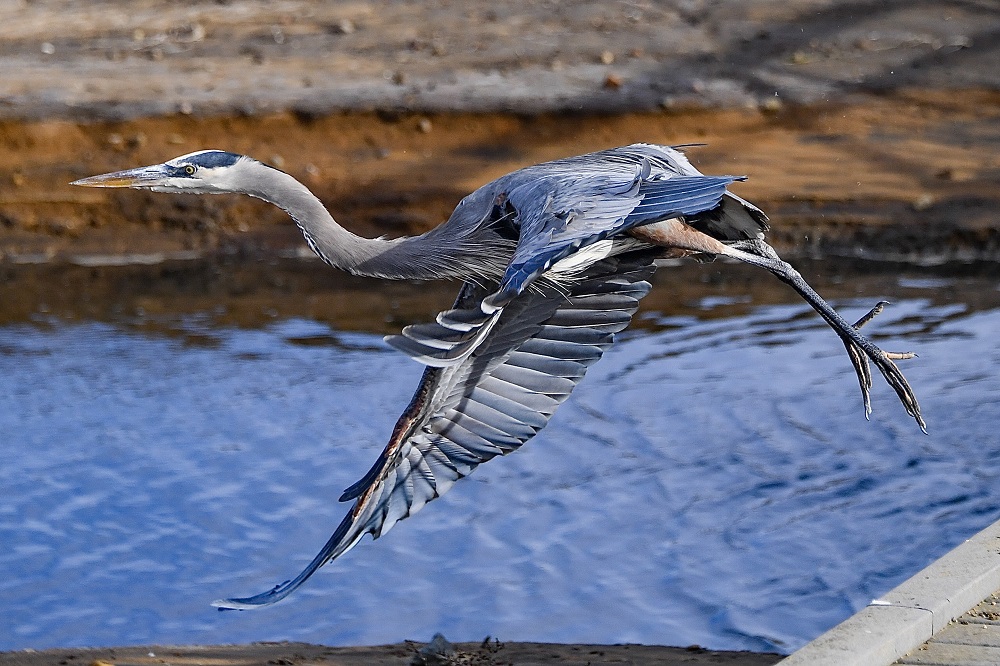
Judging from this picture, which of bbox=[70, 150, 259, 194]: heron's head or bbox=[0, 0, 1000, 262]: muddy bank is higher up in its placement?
bbox=[0, 0, 1000, 262]: muddy bank

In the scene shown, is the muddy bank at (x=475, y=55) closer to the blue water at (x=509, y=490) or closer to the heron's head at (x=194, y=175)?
the blue water at (x=509, y=490)

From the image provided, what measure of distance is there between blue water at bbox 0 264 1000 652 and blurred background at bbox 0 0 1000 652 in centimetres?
2

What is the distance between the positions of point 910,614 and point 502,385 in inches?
59.8

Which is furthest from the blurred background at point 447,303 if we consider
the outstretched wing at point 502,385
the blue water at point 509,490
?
the outstretched wing at point 502,385

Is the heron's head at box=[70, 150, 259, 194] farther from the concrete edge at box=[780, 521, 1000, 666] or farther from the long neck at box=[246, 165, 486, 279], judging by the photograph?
the concrete edge at box=[780, 521, 1000, 666]

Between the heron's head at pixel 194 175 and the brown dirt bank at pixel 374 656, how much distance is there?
1.61 metres

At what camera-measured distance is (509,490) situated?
6.62 meters

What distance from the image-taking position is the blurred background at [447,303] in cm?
564

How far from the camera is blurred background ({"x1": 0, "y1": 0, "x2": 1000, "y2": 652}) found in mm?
5637

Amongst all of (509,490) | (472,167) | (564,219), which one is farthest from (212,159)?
(472,167)

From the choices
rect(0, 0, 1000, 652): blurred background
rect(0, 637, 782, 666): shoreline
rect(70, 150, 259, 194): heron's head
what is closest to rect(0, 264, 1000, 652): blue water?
rect(0, 0, 1000, 652): blurred background

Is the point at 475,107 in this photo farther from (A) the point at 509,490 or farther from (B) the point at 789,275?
(B) the point at 789,275

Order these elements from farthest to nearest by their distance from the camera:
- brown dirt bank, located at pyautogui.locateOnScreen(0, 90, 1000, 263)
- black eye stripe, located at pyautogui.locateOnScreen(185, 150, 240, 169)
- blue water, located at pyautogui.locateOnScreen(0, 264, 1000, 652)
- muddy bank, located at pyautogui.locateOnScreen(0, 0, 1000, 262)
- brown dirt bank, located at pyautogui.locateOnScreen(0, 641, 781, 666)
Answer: muddy bank, located at pyautogui.locateOnScreen(0, 0, 1000, 262), brown dirt bank, located at pyautogui.locateOnScreen(0, 90, 1000, 263), blue water, located at pyautogui.locateOnScreen(0, 264, 1000, 652), brown dirt bank, located at pyautogui.locateOnScreen(0, 641, 781, 666), black eye stripe, located at pyautogui.locateOnScreen(185, 150, 240, 169)

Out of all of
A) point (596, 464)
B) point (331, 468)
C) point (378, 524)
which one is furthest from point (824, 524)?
point (378, 524)
